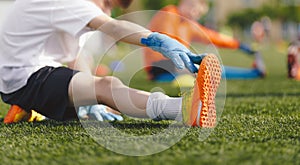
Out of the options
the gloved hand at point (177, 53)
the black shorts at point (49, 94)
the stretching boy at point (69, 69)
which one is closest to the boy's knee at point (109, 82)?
the stretching boy at point (69, 69)

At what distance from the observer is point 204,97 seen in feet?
5.35

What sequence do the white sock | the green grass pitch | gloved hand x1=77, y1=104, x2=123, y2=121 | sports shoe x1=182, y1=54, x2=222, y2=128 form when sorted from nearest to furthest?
the green grass pitch
sports shoe x1=182, y1=54, x2=222, y2=128
the white sock
gloved hand x1=77, y1=104, x2=123, y2=121

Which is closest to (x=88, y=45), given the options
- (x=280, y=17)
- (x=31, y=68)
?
(x=31, y=68)

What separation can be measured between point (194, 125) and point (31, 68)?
2.29 ft

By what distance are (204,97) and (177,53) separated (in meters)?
0.16

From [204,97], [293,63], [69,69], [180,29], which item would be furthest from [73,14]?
[293,63]

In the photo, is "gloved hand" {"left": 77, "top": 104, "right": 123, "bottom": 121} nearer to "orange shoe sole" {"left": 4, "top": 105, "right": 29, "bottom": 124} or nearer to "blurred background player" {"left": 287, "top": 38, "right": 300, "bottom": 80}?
"orange shoe sole" {"left": 4, "top": 105, "right": 29, "bottom": 124}

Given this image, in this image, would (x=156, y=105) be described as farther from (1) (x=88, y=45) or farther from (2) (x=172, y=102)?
(1) (x=88, y=45)

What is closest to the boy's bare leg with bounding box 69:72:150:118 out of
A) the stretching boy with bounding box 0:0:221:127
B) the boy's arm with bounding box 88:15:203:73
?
the stretching boy with bounding box 0:0:221:127

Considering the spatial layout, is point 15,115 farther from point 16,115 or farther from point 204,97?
point 204,97

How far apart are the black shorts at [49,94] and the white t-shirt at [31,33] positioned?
0.04m

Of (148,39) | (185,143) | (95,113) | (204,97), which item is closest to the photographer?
(185,143)

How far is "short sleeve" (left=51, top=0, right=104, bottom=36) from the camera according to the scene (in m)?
1.91

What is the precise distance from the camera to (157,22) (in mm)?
4340
